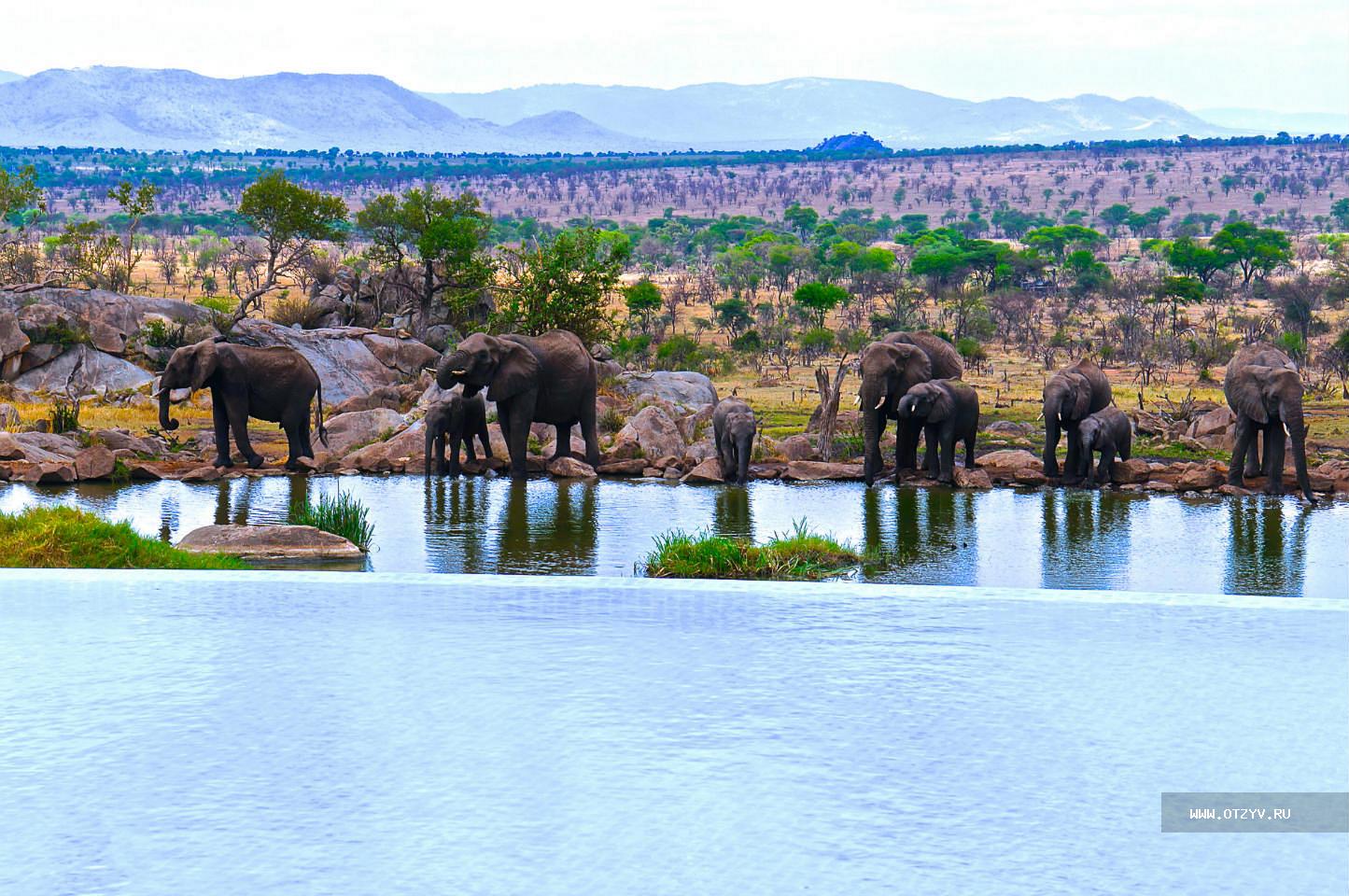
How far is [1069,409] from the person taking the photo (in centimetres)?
1515

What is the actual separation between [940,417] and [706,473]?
7.74 feet

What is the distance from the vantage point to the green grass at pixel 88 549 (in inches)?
356

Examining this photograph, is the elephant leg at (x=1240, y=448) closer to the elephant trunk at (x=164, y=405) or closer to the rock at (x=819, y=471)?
the rock at (x=819, y=471)

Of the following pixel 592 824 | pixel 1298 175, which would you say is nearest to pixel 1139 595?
pixel 592 824

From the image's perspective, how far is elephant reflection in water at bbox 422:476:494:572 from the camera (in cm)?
1045

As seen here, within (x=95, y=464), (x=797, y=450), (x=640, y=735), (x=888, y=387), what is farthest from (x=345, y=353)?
(x=640, y=735)

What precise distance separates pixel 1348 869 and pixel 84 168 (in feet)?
426

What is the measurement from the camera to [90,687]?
5.32m

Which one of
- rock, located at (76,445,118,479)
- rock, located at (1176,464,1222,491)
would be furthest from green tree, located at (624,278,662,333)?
rock, located at (1176,464,1222,491)

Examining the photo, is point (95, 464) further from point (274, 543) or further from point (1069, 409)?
point (1069, 409)

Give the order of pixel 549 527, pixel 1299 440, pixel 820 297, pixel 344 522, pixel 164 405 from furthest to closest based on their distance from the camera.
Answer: pixel 820 297, pixel 164 405, pixel 1299 440, pixel 549 527, pixel 344 522

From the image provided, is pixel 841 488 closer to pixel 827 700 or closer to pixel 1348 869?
pixel 827 700

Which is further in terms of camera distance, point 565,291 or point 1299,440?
point 565,291

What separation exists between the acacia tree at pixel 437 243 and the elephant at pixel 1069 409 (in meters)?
13.4
